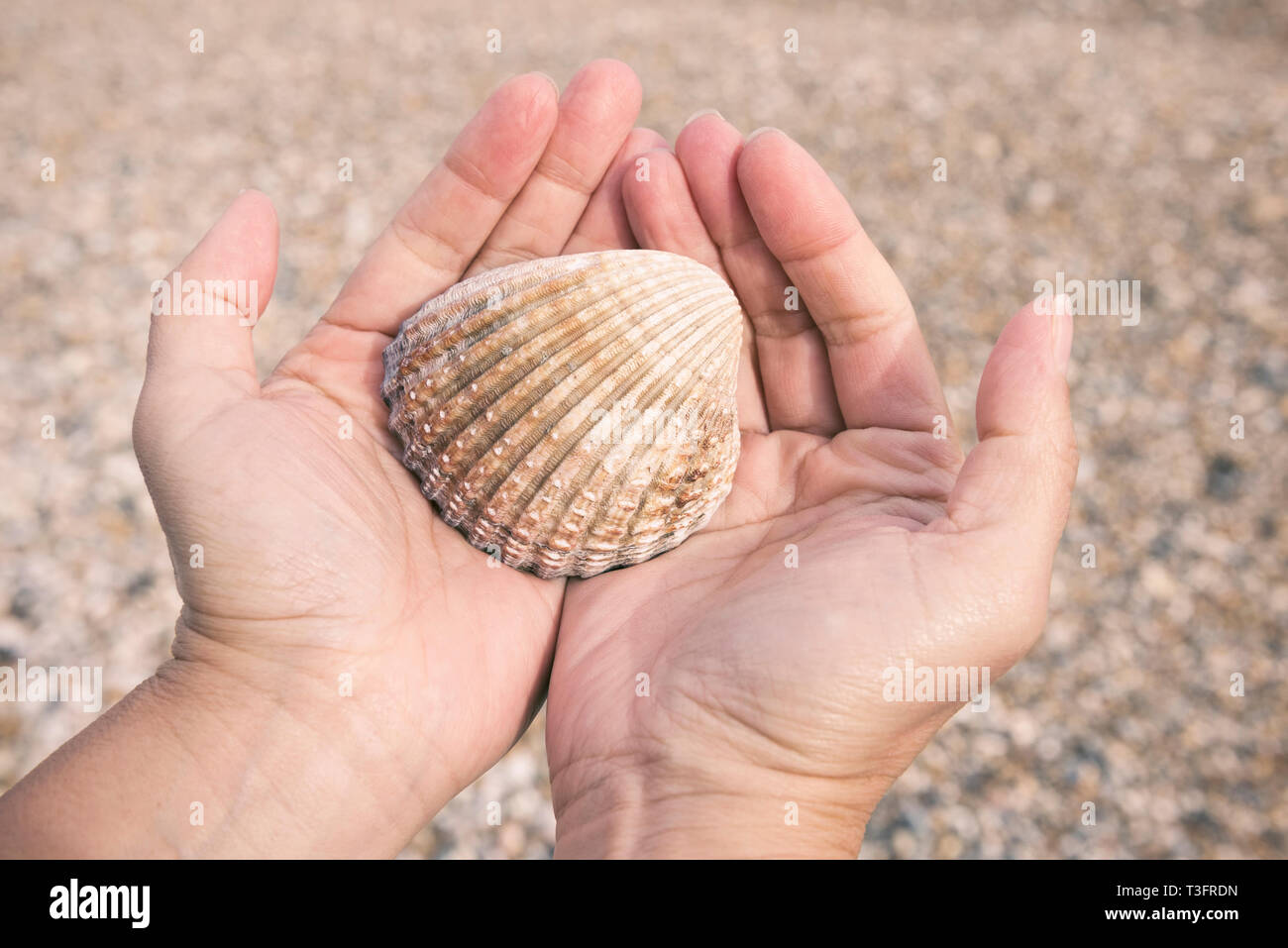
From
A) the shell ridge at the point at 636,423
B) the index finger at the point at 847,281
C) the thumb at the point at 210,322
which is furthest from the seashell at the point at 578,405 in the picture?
the thumb at the point at 210,322

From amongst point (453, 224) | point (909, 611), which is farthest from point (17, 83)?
point (909, 611)

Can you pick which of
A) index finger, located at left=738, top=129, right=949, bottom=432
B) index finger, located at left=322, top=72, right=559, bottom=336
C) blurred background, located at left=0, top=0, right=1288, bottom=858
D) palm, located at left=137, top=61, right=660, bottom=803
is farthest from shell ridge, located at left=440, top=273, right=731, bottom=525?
blurred background, located at left=0, top=0, right=1288, bottom=858

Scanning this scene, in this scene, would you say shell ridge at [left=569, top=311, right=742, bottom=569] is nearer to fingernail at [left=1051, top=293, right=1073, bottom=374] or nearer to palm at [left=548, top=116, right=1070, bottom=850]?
palm at [left=548, top=116, right=1070, bottom=850]

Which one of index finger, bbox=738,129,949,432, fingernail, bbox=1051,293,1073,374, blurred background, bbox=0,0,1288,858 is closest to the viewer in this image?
fingernail, bbox=1051,293,1073,374

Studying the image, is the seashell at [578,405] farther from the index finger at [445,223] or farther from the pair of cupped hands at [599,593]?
the index finger at [445,223]

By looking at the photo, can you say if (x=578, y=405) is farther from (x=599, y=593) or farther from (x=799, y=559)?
(x=799, y=559)
